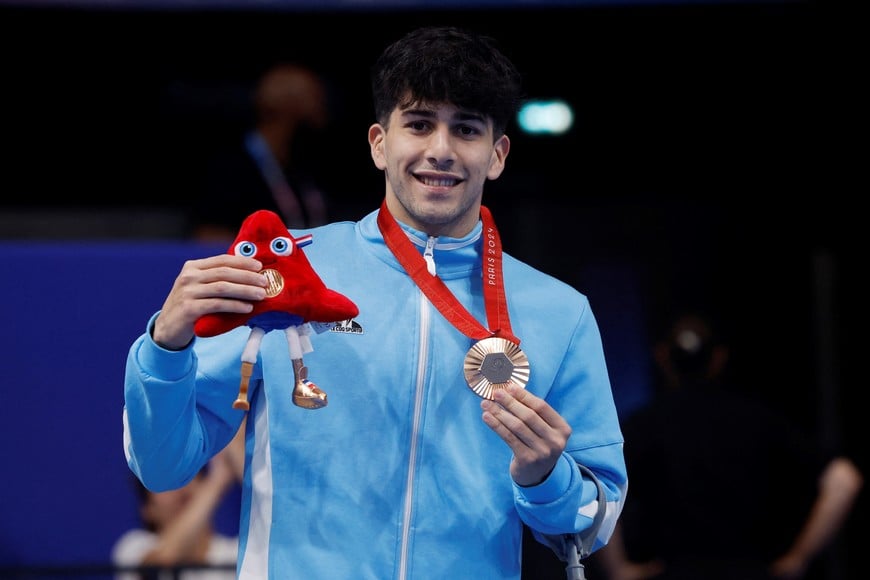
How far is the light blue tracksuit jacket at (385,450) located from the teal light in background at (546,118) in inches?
136

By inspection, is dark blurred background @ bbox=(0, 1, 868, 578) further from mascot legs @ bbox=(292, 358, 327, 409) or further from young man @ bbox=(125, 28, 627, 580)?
mascot legs @ bbox=(292, 358, 327, 409)

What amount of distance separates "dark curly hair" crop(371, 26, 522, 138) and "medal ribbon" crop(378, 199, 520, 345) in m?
0.18

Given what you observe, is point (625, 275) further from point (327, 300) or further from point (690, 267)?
point (327, 300)

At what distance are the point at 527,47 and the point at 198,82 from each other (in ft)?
4.80

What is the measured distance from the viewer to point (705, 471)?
398cm

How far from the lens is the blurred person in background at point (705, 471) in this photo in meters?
3.96

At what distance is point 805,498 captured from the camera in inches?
169

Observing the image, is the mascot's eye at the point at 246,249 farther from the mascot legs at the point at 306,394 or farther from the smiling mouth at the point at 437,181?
the smiling mouth at the point at 437,181

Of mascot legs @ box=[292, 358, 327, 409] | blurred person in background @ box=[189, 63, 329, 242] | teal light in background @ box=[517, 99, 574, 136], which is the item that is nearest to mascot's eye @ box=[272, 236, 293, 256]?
mascot legs @ box=[292, 358, 327, 409]

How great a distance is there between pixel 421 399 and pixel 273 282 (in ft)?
1.06

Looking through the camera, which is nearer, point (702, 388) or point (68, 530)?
point (68, 530)

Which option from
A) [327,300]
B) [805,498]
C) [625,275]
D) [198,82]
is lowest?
[805,498]

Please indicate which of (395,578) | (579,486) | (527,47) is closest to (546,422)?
(579,486)

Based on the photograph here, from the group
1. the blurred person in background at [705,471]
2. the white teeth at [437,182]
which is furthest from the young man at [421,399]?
the blurred person in background at [705,471]
